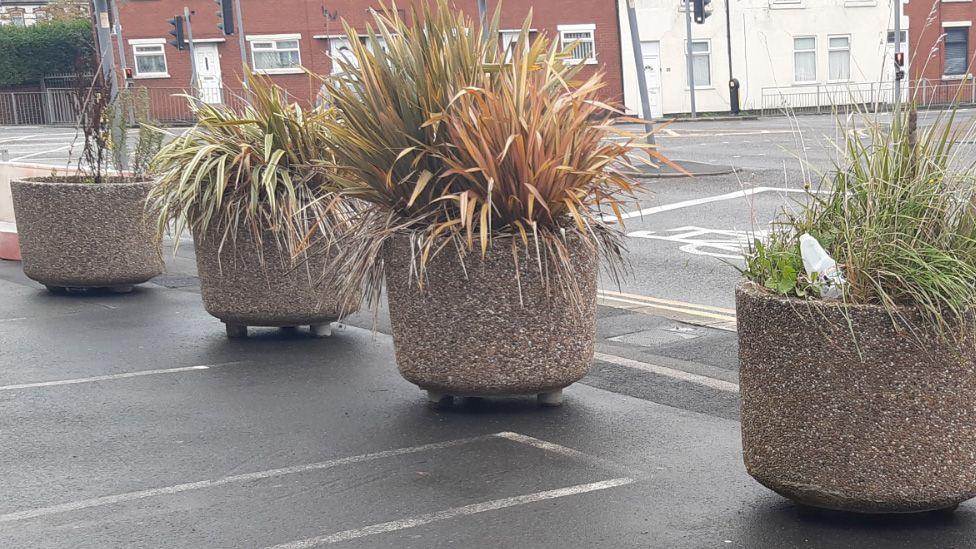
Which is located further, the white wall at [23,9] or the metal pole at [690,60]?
the white wall at [23,9]

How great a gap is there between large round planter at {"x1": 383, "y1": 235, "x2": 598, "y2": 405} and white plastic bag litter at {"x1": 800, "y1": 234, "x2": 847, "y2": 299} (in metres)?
1.59

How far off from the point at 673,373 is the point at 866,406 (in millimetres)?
2636

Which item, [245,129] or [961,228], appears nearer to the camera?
[961,228]

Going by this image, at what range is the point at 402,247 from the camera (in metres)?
5.83

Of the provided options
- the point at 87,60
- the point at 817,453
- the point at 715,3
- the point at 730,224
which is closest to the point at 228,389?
the point at 817,453

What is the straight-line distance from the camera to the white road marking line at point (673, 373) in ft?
21.1

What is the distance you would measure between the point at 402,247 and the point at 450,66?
915mm

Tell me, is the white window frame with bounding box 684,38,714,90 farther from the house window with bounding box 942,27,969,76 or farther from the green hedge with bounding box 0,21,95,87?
the green hedge with bounding box 0,21,95,87

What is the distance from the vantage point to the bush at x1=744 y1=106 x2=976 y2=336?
412 centimetres

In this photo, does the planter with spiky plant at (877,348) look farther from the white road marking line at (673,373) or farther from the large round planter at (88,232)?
the large round planter at (88,232)

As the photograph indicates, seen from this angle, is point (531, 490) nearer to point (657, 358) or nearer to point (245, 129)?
point (657, 358)

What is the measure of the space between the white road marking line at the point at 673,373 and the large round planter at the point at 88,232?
14.1 ft

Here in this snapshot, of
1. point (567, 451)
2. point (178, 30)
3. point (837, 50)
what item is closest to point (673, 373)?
point (567, 451)

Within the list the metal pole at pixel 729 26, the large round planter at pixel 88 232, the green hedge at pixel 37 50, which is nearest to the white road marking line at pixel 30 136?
the green hedge at pixel 37 50
